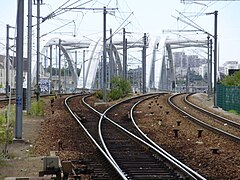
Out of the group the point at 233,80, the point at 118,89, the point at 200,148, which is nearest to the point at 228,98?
the point at 233,80

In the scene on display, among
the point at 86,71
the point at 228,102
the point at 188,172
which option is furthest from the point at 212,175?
the point at 86,71

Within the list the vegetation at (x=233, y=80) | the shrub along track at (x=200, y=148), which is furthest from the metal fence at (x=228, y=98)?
the shrub along track at (x=200, y=148)

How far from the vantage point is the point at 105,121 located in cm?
2539

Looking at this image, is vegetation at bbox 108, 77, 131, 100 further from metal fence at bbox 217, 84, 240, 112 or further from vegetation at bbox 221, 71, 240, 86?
vegetation at bbox 221, 71, 240, 86

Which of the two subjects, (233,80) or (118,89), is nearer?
(233,80)

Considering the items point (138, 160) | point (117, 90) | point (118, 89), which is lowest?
point (138, 160)

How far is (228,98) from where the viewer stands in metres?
40.0

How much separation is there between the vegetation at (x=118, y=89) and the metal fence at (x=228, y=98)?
12.7m

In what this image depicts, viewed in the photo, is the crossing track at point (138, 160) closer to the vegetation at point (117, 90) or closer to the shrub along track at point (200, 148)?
the shrub along track at point (200, 148)

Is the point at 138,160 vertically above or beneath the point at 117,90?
beneath

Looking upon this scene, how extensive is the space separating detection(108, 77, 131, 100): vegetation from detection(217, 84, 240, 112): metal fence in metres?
12.7

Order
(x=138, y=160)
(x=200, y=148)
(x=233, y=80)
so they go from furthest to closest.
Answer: (x=233, y=80) → (x=200, y=148) → (x=138, y=160)

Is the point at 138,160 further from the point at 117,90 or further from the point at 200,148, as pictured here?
the point at 117,90

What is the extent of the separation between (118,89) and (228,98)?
1724 cm
